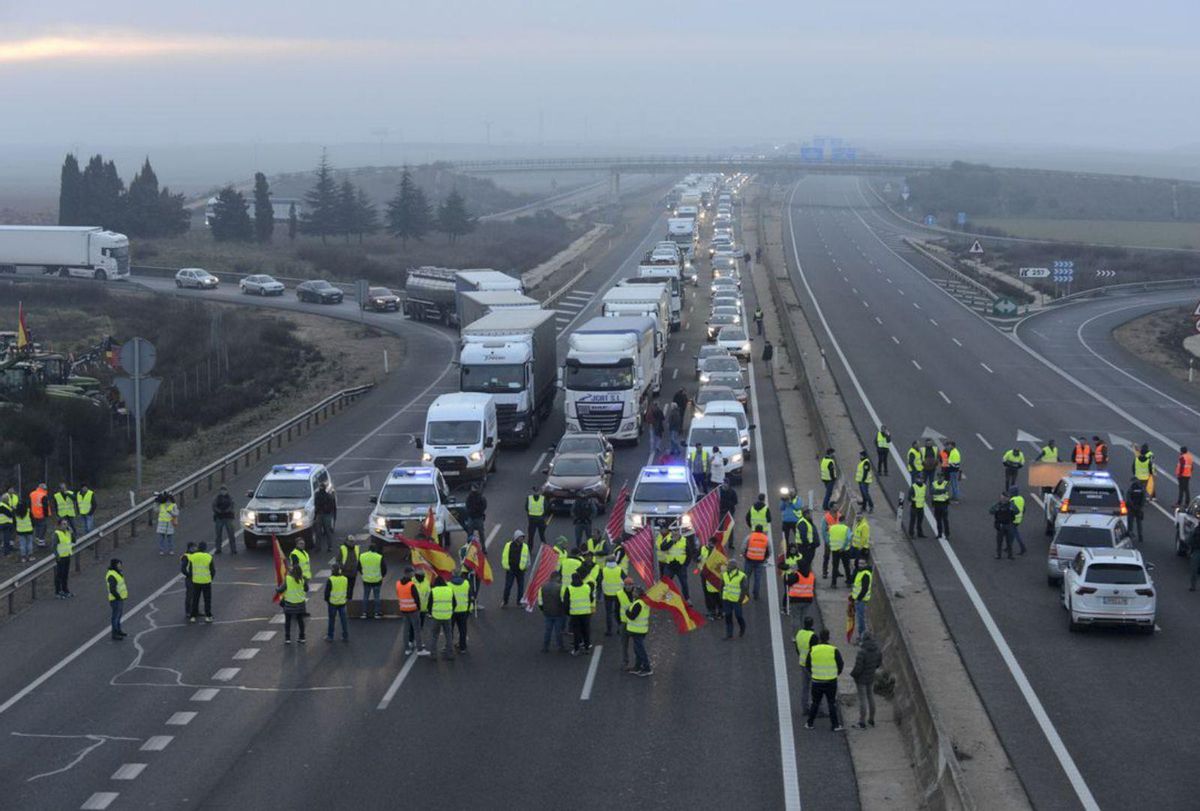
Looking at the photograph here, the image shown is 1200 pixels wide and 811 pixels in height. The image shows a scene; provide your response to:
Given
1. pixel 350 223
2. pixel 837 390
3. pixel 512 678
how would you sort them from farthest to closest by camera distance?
pixel 350 223 → pixel 837 390 → pixel 512 678

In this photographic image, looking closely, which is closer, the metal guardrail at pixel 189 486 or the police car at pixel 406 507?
the metal guardrail at pixel 189 486

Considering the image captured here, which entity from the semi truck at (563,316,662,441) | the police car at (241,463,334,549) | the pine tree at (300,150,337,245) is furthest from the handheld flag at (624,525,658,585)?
the pine tree at (300,150,337,245)

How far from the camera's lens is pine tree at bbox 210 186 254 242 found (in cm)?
12000

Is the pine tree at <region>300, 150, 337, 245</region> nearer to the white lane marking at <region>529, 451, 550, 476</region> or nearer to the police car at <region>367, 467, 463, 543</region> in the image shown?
the white lane marking at <region>529, 451, 550, 476</region>

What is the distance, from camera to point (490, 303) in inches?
2077

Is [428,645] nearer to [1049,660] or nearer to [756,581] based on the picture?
[756,581]

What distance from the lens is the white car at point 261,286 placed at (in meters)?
89.1

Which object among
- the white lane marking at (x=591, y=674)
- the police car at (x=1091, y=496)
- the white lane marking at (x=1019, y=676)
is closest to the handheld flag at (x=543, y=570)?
the white lane marking at (x=591, y=674)

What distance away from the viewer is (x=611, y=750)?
1809 centimetres

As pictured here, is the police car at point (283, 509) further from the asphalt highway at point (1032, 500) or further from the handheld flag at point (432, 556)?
the asphalt highway at point (1032, 500)

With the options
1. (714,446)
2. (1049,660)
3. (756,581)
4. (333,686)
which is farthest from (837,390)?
(333,686)

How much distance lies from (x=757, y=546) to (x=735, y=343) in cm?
3196

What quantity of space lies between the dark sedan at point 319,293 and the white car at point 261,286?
8.70 ft

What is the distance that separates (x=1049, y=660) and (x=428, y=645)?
29.4 feet
